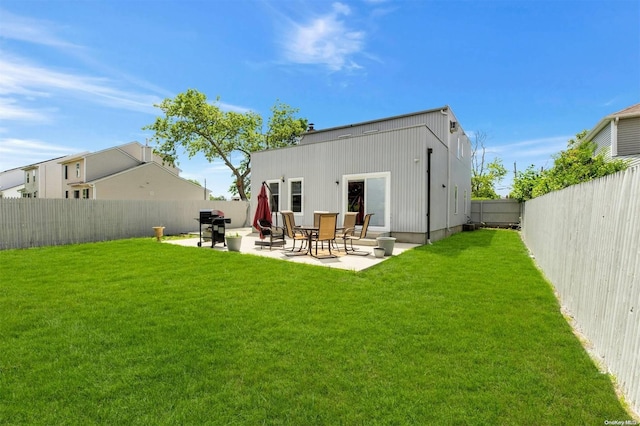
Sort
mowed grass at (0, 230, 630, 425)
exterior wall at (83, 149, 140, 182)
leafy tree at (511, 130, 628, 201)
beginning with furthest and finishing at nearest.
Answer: exterior wall at (83, 149, 140, 182) → leafy tree at (511, 130, 628, 201) → mowed grass at (0, 230, 630, 425)

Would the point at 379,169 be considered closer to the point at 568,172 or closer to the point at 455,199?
the point at 455,199

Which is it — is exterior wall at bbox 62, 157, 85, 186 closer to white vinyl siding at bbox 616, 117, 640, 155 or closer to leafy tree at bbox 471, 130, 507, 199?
white vinyl siding at bbox 616, 117, 640, 155

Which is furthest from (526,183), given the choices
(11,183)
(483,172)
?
(11,183)

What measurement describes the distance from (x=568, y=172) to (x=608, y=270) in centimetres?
1417

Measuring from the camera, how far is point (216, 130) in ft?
85.2

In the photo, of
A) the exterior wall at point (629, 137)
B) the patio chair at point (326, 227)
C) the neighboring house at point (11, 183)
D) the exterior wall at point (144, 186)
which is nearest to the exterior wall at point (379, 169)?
the patio chair at point (326, 227)

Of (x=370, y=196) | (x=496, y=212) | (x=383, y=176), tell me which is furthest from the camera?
(x=496, y=212)

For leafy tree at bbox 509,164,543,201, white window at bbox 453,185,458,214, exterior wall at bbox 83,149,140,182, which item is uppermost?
exterior wall at bbox 83,149,140,182

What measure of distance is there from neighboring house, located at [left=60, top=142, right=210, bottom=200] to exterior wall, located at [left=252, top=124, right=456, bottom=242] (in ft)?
52.1

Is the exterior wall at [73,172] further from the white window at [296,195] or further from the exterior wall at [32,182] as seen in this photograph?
the white window at [296,195]

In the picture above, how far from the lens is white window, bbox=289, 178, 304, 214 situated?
13.0m

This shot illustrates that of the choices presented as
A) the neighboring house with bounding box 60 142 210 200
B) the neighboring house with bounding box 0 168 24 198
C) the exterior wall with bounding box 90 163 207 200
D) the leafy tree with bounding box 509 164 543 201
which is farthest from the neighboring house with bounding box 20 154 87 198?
the leafy tree with bounding box 509 164 543 201

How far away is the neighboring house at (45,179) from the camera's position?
27070 mm

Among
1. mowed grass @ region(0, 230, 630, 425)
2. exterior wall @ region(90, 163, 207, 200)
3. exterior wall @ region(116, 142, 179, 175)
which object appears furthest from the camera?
exterior wall @ region(116, 142, 179, 175)
